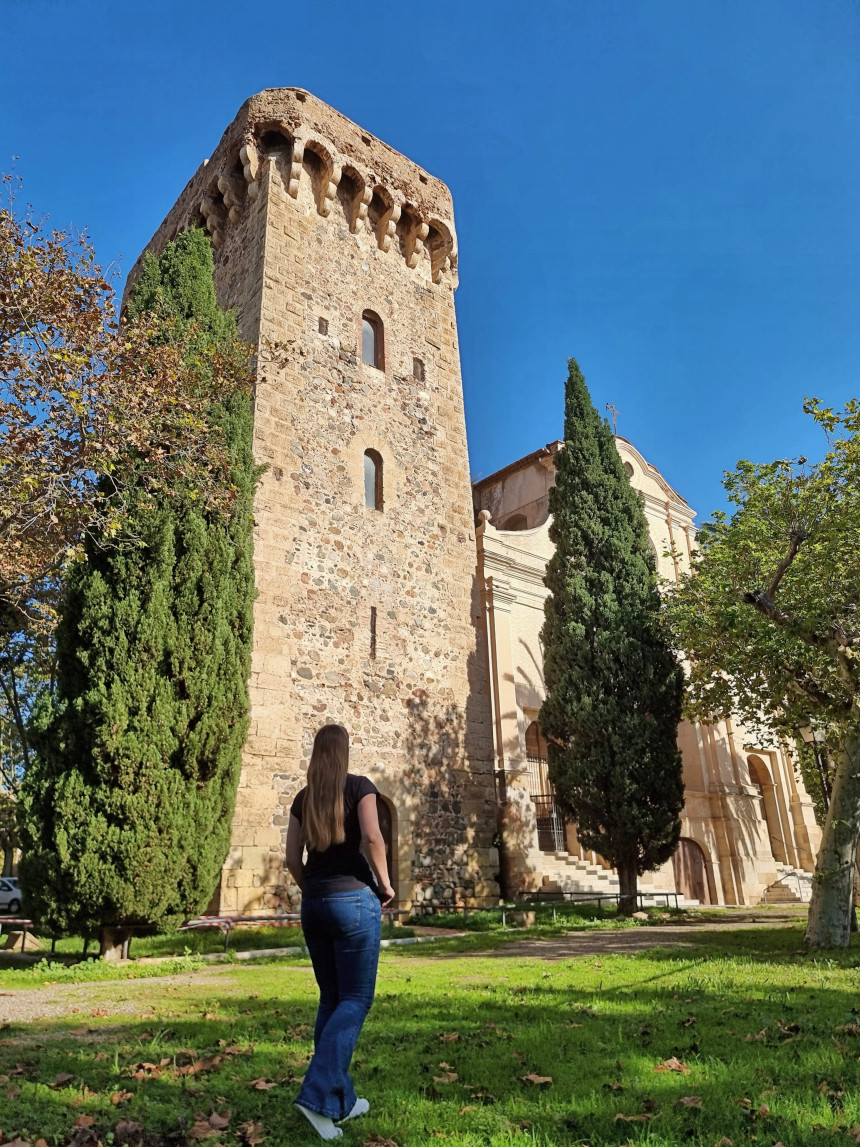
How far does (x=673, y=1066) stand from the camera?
172 inches

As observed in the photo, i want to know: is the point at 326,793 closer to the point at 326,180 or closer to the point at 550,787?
the point at 326,180

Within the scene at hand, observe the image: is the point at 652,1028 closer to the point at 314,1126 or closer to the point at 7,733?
the point at 314,1126

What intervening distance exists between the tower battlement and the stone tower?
52mm

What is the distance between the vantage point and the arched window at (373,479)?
57.6 ft

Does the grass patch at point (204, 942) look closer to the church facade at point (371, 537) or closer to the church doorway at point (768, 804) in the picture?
the church facade at point (371, 537)

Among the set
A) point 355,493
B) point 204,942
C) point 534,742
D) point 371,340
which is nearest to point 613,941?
point 204,942

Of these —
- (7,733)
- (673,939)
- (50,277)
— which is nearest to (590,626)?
(673,939)

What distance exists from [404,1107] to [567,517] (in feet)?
50.9

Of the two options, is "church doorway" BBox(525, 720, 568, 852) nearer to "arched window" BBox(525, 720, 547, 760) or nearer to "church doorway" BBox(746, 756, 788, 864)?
"arched window" BBox(525, 720, 547, 760)

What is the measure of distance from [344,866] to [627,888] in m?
13.7

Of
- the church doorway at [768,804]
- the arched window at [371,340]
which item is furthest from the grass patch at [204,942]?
the church doorway at [768,804]

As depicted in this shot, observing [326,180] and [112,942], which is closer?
[112,942]

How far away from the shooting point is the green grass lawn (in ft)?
11.5

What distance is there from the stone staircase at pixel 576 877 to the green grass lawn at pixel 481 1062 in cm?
1072
